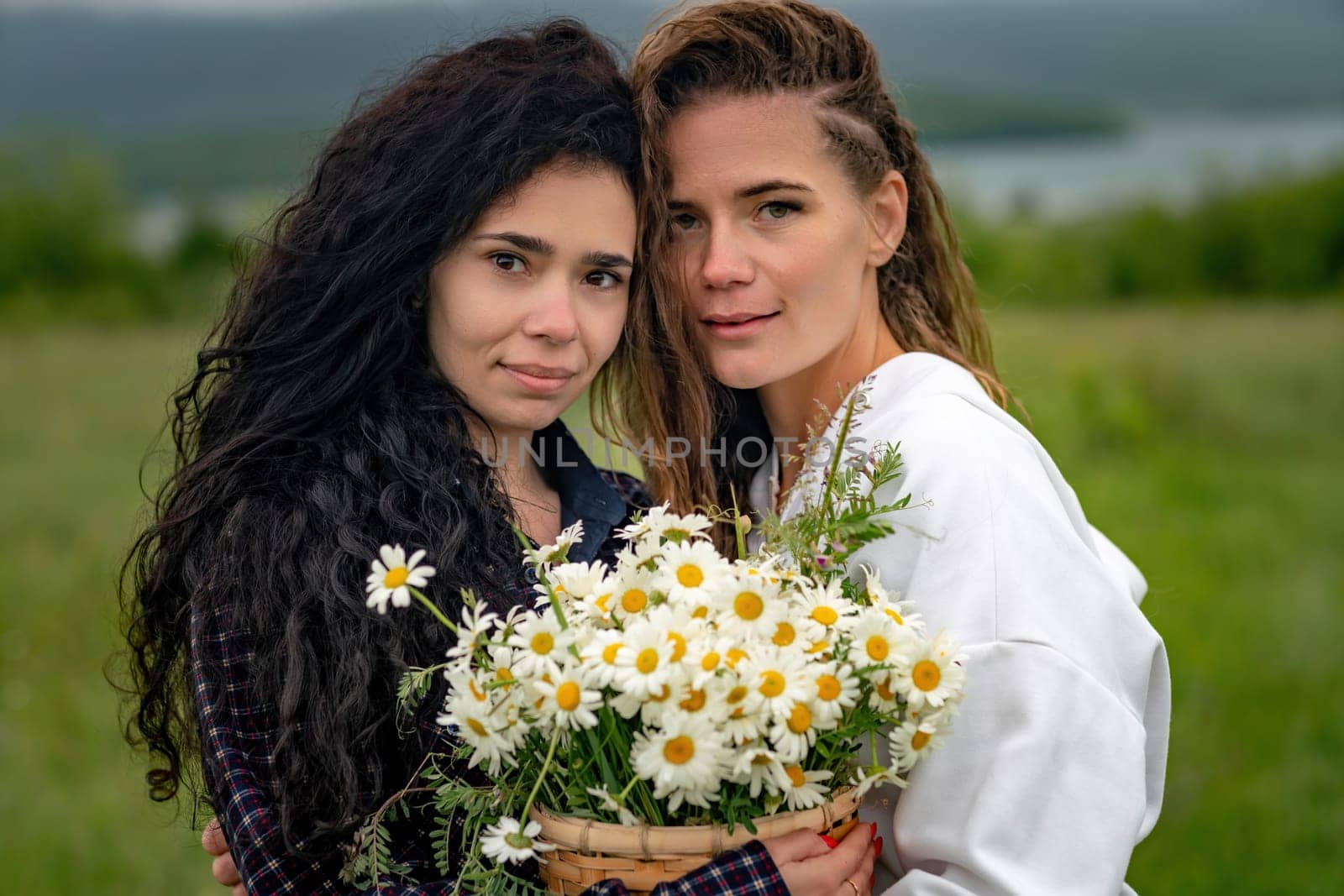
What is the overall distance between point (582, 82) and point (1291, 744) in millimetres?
5611

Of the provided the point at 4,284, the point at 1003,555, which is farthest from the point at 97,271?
the point at 1003,555

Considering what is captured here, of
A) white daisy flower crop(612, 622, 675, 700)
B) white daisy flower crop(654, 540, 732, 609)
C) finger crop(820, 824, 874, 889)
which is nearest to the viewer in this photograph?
white daisy flower crop(612, 622, 675, 700)

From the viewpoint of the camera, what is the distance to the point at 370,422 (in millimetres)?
2748

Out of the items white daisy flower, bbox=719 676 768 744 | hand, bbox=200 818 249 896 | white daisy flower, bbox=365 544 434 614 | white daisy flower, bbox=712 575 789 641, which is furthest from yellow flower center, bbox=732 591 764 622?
hand, bbox=200 818 249 896

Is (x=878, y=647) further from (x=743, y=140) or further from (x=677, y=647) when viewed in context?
(x=743, y=140)

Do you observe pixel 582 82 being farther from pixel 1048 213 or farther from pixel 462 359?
pixel 1048 213

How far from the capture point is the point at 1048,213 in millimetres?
21141

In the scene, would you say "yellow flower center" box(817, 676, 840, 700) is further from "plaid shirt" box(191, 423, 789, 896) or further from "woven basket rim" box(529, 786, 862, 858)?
"plaid shirt" box(191, 423, 789, 896)

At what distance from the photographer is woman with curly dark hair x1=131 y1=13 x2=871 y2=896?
7.80 feet

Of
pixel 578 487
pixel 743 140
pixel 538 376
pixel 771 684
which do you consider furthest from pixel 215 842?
pixel 743 140

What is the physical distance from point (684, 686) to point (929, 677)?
393mm

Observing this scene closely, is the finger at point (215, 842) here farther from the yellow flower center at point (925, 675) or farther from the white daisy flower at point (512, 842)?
the yellow flower center at point (925, 675)

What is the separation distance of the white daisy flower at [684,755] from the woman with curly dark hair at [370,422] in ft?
2.54

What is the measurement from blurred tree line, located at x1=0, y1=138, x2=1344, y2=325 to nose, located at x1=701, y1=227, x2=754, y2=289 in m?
Answer: 15.5
